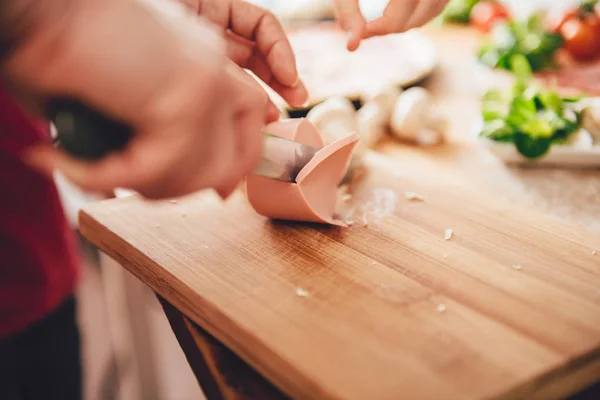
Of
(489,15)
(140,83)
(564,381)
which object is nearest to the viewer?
(140,83)

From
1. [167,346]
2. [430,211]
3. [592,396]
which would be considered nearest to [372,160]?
[430,211]

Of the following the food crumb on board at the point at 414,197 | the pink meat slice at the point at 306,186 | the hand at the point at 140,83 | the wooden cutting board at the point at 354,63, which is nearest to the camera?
the hand at the point at 140,83

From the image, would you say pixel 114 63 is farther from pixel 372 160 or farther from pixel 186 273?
pixel 372 160

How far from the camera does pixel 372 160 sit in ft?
3.56

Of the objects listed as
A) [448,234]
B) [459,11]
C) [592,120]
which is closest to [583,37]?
[459,11]

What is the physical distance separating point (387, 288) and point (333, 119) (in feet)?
1.50

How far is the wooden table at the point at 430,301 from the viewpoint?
59 cm

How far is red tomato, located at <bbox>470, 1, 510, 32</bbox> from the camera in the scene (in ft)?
6.32

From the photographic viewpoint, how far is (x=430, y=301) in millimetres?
699

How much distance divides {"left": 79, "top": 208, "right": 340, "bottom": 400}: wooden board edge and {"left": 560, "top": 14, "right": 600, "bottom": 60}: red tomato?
4.64ft

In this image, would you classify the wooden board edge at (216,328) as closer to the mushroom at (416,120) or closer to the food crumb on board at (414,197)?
the food crumb on board at (414,197)

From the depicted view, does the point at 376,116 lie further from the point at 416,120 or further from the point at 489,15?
the point at 489,15

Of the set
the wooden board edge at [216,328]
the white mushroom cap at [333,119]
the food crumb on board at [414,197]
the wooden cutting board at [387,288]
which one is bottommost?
the wooden board edge at [216,328]

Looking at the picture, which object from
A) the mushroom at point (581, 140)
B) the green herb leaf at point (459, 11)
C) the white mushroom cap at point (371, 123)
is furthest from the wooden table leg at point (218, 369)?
the green herb leaf at point (459, 11)
